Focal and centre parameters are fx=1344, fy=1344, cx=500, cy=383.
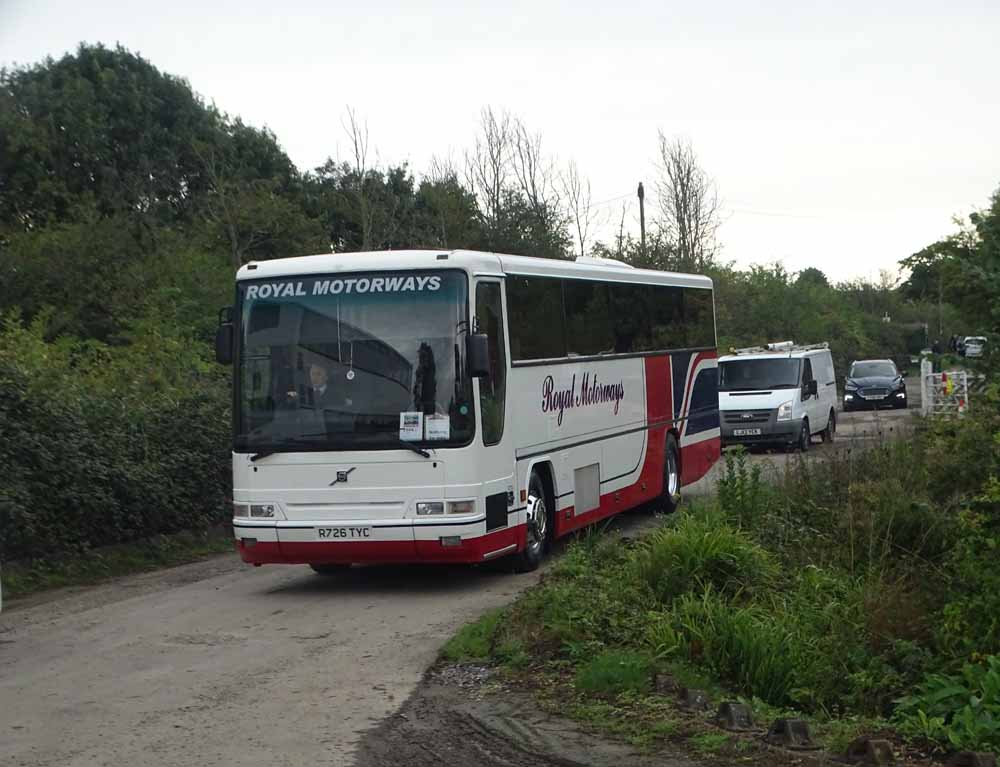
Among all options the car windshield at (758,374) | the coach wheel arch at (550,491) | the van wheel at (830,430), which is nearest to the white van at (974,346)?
the coach wheel arch at (550,491)

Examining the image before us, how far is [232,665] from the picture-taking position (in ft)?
31.9

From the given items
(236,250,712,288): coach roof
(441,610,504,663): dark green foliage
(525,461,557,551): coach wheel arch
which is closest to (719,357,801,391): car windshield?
(525,461,557,551): coach wheel arch

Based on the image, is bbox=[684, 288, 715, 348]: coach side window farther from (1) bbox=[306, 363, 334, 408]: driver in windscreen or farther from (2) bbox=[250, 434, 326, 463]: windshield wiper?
(2) bbox=[250, 434, 326, 463]: windshield wiper

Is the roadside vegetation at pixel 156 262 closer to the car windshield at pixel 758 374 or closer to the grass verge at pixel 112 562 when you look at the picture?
the grass verge at pixel 112 562

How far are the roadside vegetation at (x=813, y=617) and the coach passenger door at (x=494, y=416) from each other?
105 centimetres

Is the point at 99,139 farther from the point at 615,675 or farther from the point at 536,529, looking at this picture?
the point at 615,675

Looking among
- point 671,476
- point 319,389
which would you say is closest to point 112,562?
point 319,389

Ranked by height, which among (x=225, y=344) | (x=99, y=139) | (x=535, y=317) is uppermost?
(x=99, y=139)

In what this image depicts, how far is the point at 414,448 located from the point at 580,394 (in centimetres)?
370

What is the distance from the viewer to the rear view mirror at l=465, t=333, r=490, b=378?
1233 centimetres

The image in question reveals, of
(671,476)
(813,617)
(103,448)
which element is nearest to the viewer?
(813,617)

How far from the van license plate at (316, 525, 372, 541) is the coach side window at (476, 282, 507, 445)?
141cm

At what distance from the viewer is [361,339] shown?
12.6 meters

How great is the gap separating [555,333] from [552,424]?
1088 mm
